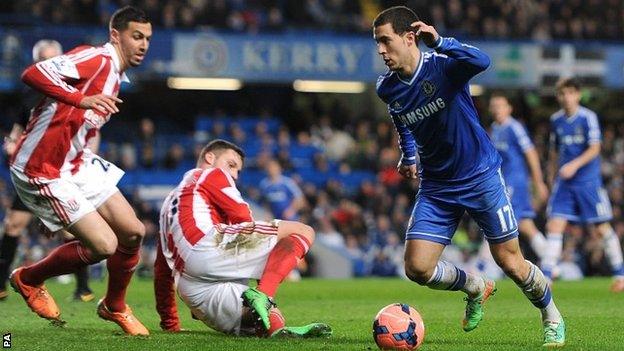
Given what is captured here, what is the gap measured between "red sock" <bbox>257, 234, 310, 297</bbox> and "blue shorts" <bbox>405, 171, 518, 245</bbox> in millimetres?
763

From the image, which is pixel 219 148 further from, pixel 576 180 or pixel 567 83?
pixel 576 180

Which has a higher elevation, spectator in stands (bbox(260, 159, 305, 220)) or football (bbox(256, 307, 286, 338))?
spectator in stands (bbox(260, 159, 305, 220))

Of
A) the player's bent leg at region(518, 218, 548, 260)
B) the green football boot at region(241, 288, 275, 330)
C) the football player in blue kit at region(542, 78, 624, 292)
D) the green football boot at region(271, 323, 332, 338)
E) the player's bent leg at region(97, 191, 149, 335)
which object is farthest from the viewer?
the player's bent leg at region(518, 218, 548, 260)

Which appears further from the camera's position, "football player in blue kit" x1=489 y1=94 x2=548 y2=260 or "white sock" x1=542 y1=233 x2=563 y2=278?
"football player in blue kit" x1=489 y1=94 x2=548 y2=260

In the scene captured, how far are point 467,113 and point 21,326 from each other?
390 centimetres

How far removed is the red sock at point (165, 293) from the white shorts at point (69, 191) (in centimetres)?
67

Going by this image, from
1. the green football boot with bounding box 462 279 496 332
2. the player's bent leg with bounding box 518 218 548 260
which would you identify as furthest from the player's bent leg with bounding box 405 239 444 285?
the player's bent leg with bounding box 518 218 548 260

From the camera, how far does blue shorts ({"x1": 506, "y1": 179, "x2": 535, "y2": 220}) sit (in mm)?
14750

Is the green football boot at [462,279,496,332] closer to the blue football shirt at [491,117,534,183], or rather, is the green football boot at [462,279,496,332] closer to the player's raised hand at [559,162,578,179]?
the player's raised hand at [559,162,578,179]

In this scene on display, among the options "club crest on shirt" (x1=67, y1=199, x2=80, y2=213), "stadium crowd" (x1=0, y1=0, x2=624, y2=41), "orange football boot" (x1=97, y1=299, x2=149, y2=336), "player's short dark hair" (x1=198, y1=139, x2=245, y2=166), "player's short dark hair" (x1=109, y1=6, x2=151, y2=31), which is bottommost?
"orange football boot" (x1=97, y1=299, x2=149, y2=336)

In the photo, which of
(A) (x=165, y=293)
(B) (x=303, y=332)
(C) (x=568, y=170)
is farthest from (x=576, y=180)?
(B) (x=303, y=332)

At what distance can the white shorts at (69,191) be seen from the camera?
797 cm

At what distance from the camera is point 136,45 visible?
27.1 feet

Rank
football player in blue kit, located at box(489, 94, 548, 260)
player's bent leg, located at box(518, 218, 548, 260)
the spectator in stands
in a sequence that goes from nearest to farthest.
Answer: football player in blue kit, located at box(489, 94, 548, 260)
player's bent leg, located at box(518, 218, 548, 260)
the spectator in stands
